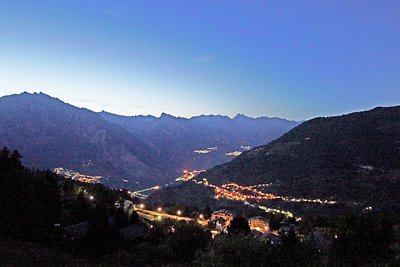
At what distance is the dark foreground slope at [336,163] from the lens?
130 m

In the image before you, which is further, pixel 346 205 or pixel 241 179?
pixel 241 179

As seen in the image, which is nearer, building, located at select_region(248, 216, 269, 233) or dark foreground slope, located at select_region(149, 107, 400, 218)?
building, located at select_region(248, 216, 269, 233)

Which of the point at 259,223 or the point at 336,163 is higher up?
the point at 336,163

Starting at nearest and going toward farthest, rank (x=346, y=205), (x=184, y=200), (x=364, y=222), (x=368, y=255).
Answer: (x=368, y=255) < (x=364, y=222) < (x=346, y=205) < (x=184, y=200)

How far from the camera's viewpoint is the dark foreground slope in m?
130

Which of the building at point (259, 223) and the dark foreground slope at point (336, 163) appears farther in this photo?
the dark foreground slope at point (336, 163)

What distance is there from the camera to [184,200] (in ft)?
558

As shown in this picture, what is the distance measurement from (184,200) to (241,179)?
25961 millimetres

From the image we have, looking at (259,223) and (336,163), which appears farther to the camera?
(336,163)

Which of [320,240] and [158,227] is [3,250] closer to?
[158,227]

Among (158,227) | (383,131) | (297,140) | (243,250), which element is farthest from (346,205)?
(243,250)

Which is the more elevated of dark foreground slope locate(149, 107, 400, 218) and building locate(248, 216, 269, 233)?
dark foreground slope locate(149, 107, 400, 218)

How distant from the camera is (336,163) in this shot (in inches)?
5891

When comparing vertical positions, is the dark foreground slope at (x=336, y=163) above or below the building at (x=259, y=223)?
above
